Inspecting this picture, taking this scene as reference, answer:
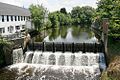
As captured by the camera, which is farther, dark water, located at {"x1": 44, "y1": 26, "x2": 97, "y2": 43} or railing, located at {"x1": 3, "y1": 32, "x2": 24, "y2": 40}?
dark water, located at {"x1": 44, "y1": 26, "x2": 97, "y2": 43}

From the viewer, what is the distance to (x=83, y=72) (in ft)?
86.3

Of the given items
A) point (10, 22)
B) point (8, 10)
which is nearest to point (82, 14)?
point (8, 10)

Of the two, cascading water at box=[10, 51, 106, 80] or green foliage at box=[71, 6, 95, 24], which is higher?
green foliage at box=[71, 6, 95, 24]

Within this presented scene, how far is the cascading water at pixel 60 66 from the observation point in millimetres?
25234

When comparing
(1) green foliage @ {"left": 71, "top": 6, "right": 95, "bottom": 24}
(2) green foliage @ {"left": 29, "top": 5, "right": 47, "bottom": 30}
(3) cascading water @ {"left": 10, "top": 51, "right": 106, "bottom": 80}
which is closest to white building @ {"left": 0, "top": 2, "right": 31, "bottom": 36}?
(2) green foliage @ {"left": 29, "top": 5, "right": 47, "bottom": 30}

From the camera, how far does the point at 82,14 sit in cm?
12781

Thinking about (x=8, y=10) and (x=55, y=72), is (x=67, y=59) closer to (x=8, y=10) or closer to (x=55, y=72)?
(x=55, y=72)

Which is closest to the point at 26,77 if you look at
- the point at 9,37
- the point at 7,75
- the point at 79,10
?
the point at 7,75

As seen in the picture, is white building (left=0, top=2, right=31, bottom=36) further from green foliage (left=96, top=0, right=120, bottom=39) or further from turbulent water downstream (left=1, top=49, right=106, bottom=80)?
green foliage (left=96, top=0, right=120, bottom=39)

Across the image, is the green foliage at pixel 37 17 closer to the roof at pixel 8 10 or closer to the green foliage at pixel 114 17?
the roof at pixel 8 10

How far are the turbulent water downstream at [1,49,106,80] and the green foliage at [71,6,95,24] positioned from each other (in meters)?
89.9

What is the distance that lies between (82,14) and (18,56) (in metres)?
102

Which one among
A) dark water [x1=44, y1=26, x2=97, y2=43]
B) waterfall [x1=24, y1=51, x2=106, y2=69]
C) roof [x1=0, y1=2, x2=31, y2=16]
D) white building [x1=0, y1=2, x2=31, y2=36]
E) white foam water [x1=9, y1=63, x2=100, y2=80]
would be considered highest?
roof [x1=0, y1=2, x2=31, y2=16]

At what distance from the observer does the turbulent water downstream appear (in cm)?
2528
